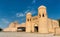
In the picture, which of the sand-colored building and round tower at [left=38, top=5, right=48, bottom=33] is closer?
round tower at [left=38, top=5, right=48, bottom=33]

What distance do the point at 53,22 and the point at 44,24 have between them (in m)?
6.33

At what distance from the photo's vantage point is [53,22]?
2797 centimetres

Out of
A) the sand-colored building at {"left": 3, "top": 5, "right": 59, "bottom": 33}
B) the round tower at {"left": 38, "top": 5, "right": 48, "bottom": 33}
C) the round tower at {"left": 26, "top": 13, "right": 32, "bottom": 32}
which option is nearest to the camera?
the round tower at {"left": 38, "top": 5, "right": 48, "bottom": 33}

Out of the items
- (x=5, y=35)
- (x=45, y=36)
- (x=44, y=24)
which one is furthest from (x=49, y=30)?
(x=5, y=35)

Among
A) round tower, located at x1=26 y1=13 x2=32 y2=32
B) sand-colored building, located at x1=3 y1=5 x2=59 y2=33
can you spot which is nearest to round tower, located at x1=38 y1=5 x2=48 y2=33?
sand-colored building, located at x1=3 y1=5 x2=59 y2=33

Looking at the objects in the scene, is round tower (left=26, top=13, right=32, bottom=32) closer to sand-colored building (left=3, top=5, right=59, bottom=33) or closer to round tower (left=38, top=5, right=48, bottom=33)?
sand-colored building (left=3, top=5, right=59, bottom=33)

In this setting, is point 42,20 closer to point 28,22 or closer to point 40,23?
point 40,23

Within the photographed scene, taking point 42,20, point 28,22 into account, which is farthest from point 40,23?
point 28,22

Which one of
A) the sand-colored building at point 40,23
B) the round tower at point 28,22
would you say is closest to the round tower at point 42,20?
the sand-colored building at point 40,23

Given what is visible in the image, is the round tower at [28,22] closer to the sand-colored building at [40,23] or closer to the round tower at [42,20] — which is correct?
the sand-colored building at [40,23]

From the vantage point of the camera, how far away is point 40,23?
890 inches

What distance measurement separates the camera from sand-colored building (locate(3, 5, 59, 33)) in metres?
22.3

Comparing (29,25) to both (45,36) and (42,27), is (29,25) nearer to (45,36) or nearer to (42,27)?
(42,27)

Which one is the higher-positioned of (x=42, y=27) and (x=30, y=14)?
(x=30, y=14)
